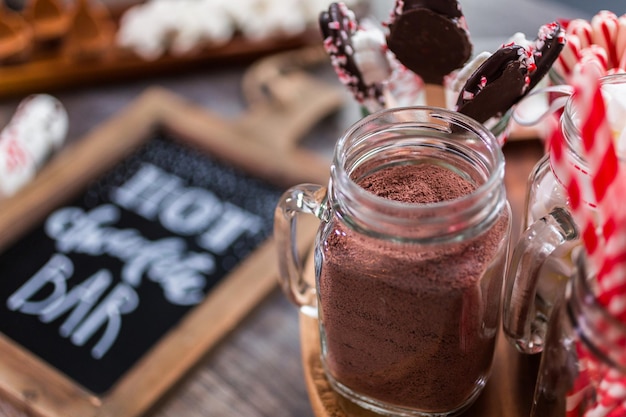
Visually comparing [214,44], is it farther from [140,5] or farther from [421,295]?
[421,295]

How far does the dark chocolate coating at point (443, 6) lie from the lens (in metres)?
0.48

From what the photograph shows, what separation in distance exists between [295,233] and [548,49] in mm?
236

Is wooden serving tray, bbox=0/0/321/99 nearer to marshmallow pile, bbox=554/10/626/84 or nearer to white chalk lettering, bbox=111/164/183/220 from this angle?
white chalk lettering, bbox=111/164/183/220

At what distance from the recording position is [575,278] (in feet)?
1.24

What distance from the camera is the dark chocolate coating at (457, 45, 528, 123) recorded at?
0.45 metres

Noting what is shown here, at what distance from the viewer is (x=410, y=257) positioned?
0.44 metres

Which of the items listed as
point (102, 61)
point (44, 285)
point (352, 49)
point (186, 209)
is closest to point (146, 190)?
point (186, 209)

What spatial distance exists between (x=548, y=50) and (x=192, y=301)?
1.54 feet

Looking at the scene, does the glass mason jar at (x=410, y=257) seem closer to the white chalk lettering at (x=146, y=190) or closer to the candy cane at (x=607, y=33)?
the candy cane at (x=607, y=33)

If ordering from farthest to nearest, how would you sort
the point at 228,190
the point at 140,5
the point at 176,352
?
the point at 140,5
the point at 228,190
the point at 176,352

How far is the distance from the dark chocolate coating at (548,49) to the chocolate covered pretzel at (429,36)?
5 cm

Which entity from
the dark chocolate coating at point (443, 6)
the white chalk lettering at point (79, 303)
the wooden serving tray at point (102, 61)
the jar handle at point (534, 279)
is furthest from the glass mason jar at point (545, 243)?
the wooden serving tray at point (102, 61)

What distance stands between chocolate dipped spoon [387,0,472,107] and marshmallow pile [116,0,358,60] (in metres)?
0.63

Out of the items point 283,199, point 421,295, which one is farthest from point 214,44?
point 421,295
